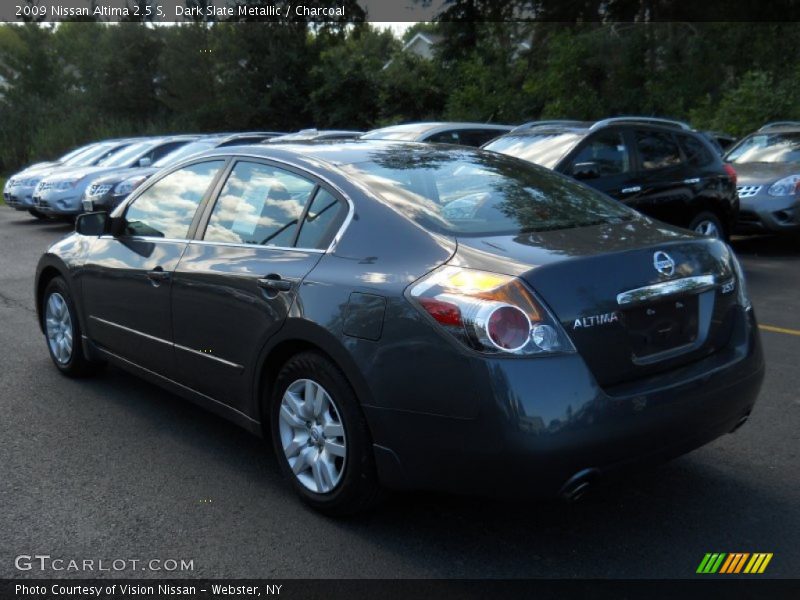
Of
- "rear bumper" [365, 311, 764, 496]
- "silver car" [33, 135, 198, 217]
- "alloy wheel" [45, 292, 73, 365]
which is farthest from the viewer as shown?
"silver car" [33, 135, 198, 217]

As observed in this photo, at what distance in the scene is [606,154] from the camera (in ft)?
29.6

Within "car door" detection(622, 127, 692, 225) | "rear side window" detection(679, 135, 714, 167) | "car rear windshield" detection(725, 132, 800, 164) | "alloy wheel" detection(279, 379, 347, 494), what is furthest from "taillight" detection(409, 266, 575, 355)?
"car rear windshield" detection(725, 132, 800, 164)

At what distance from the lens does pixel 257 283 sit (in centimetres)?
402

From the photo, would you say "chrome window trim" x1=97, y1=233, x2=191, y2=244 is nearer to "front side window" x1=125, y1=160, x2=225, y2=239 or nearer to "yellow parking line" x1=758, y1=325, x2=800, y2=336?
"front side window" x1=125, y1=160, x2=225, y2=239

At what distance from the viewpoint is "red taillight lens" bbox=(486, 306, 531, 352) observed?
3141 mm

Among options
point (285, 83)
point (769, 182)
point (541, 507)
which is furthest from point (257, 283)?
point (285, 83)

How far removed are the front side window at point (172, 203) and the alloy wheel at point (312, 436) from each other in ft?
4.44

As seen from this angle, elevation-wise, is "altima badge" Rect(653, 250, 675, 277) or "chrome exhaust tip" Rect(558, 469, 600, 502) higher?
"altima badge" Rect(653, 250, 675, 277)

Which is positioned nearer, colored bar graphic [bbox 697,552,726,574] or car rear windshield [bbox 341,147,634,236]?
colored bar graphic [bbox 697,552,726,574]

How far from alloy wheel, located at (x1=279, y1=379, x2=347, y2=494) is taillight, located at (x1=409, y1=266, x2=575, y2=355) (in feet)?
2.34

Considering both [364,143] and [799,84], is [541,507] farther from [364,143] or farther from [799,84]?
[799,84]

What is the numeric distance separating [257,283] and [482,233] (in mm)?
1059

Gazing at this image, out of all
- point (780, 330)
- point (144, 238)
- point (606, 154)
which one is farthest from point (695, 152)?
point (144, 238)

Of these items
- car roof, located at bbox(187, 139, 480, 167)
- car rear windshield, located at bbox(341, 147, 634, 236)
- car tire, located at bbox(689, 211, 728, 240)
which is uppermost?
car roof, located at bbox(187, 139, 480, 167)
